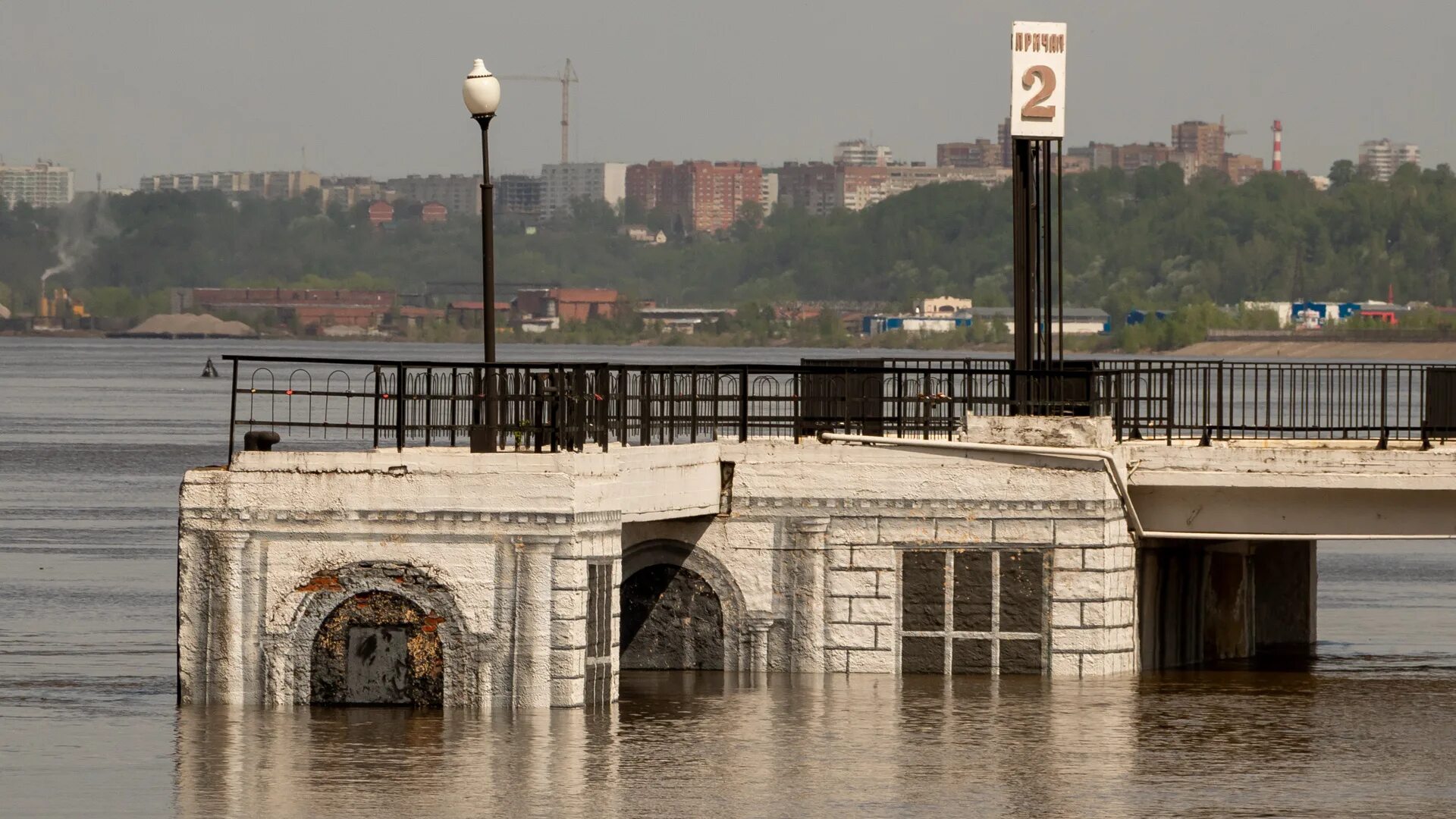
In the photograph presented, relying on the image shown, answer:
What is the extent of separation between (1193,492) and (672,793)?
424 inches

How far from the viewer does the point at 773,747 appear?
75.9 ft

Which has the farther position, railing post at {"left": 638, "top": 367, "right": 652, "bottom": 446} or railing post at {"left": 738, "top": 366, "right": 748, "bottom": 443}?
railing post at {"left": 738, "top": 366, "right": 748, "bottom": 443}

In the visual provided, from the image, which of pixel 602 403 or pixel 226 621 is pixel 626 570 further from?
pixel 226 621

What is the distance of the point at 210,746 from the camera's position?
2250 centimetres

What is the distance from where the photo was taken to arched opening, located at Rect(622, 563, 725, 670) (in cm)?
2831

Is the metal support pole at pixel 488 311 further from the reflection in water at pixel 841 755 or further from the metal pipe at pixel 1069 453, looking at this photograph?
the metal pipe at pixel 1069 453

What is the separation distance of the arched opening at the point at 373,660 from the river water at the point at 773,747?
25 centimetres

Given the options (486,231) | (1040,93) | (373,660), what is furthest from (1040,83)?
(373,660)

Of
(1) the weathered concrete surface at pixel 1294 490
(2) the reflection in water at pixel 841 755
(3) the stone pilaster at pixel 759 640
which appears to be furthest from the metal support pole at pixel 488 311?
(1) the weathered concrete surface at pixel 1294 490

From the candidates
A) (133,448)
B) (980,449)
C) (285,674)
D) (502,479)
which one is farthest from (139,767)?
(133,448)

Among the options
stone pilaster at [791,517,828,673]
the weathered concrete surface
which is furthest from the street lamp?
the weathered concrete surface

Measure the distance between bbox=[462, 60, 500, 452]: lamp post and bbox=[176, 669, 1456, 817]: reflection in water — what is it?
2.56 m

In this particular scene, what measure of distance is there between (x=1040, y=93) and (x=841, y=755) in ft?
38.0

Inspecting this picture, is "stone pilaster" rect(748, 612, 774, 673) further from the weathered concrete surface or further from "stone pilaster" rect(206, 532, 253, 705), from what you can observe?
"stone pilaster" rect(206, 532, 253, 705)
